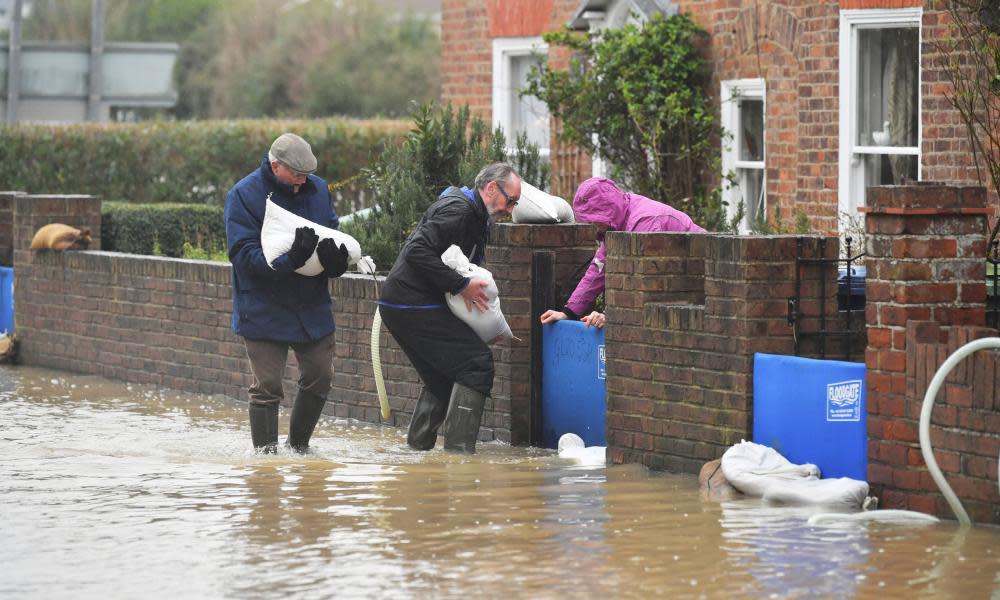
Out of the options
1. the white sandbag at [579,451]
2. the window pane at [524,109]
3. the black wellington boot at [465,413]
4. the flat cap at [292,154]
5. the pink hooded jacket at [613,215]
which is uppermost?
the window pane at [524,109]

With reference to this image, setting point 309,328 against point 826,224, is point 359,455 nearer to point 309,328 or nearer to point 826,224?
point 309,328

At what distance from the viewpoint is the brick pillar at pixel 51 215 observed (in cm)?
1584

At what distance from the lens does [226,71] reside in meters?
63.9

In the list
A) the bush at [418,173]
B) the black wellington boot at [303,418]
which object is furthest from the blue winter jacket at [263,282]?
the bush at [418,173]

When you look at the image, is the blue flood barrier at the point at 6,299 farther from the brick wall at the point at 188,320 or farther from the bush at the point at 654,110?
the bush at the point at 654,110

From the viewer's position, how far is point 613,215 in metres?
10.6

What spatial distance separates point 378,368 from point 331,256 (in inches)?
69.0

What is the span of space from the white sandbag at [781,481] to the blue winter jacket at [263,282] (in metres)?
2.55

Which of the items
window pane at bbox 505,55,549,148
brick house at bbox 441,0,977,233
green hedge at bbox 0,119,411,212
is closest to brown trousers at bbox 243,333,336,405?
brick house at bbox 441,0,977,233

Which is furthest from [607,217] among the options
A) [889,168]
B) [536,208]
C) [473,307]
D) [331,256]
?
[889,168]

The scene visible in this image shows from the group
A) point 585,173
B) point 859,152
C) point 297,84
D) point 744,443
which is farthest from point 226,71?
point 744,443

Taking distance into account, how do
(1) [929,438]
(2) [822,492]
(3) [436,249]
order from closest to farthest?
(1) [929,438], (2) [822,492], (3) [436,249]

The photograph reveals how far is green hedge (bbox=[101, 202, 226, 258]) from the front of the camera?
1783 cm

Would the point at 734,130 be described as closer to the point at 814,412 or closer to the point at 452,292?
the point at 452,292
